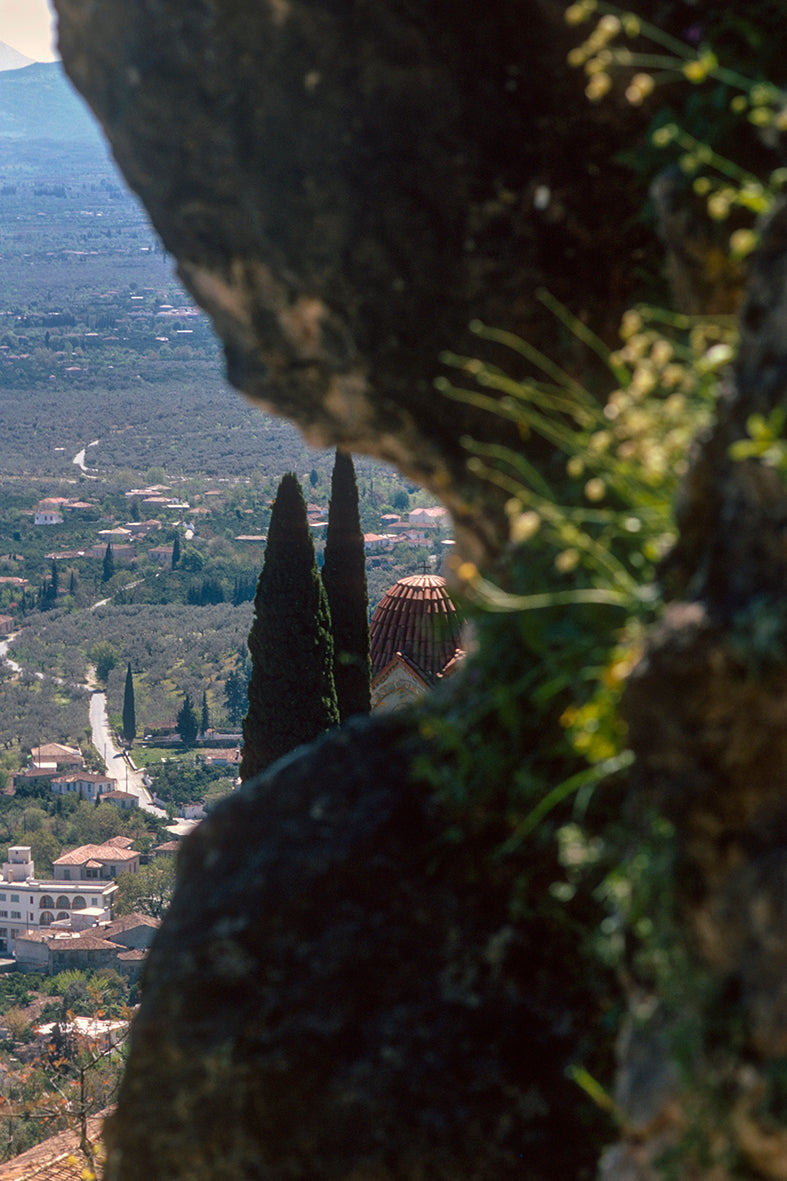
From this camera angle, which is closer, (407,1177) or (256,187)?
(407,1177)

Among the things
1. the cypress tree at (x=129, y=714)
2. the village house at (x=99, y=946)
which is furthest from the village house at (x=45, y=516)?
the village house at (x=99, y=946)

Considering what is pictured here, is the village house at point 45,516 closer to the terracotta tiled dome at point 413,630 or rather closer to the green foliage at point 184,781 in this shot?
the green foliage at point 184,781

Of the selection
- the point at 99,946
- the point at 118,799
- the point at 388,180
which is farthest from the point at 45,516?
the point at 388,180

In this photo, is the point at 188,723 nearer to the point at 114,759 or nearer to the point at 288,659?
the point at 114,759

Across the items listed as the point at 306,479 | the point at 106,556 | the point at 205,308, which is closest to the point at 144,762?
the point at 106,556

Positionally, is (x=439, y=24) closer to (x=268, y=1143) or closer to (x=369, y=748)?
(x=369, y=748)

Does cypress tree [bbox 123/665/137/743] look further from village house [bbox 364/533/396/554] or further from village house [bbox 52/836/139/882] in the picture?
village house [bbox 364/533/396/554]
